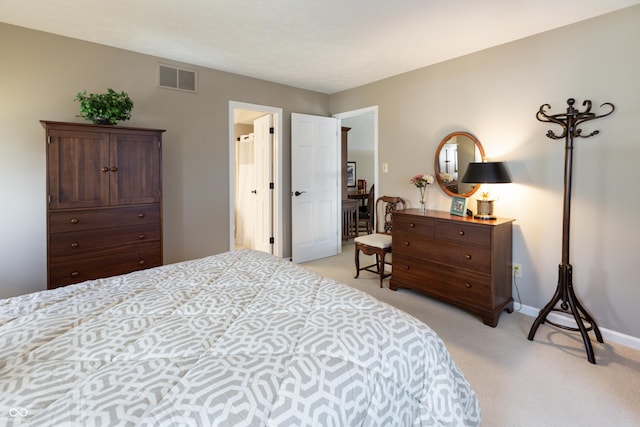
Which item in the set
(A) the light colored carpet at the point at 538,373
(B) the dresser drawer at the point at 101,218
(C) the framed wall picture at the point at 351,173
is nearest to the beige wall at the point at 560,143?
(A) the light colored carpet at the point at 538,373

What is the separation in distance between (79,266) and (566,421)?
11.2 ft

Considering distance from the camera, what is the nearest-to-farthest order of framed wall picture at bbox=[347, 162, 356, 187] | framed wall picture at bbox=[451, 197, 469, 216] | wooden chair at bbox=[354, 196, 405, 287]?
framed wall picture at bbox=[451, 197, 469, 216] < wooden chair at bbox=[354, 196, 405, 287] < framed wall picture at bbox=[347, 162, 356, 187]

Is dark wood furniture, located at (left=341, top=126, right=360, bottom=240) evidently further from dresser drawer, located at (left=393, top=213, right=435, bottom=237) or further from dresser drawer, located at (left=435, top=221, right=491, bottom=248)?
dresser drawer, located at (left=435, top=221, right=491, bottom=248)

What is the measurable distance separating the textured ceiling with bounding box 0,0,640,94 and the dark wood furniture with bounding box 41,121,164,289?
867mm

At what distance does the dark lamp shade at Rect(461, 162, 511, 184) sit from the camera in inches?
107

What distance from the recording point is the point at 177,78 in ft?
11.3

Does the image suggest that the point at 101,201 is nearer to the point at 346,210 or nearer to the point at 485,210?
the point at 485,210

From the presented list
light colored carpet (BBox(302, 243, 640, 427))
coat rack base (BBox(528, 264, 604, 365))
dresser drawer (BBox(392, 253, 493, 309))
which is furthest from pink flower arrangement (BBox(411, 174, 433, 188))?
coat rack base (BBox(528, 264, 604, 365))

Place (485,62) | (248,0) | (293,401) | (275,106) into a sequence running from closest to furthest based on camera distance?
A: (293,401), (248,0), (485,62), (275,106)

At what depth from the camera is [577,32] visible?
98.9 inches

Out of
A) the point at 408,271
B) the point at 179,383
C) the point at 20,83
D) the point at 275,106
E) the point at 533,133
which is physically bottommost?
the point at 408,271

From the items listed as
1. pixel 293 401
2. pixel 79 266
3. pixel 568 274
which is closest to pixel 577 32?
pixel 568 274

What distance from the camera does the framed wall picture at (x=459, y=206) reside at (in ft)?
9.94

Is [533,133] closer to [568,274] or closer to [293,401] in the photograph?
[568,274]
